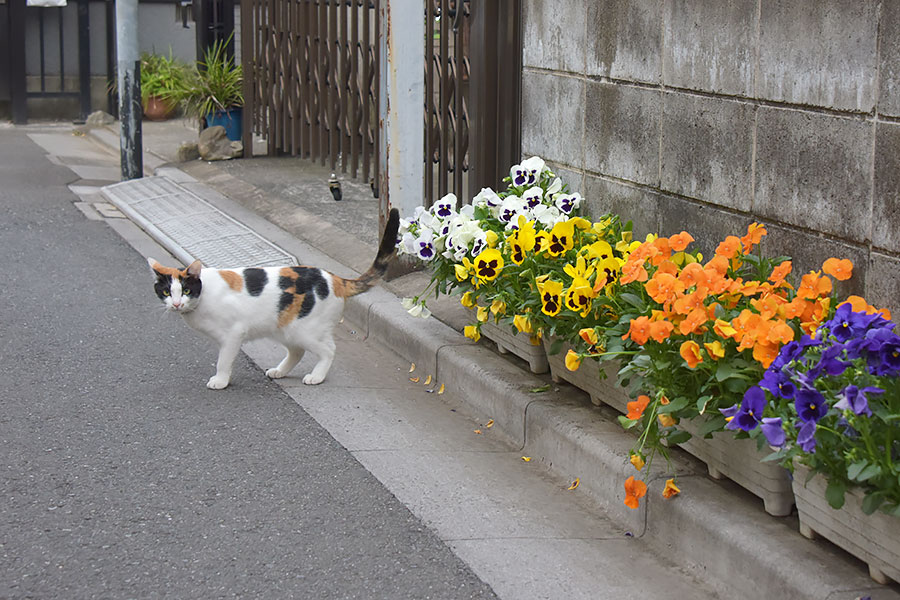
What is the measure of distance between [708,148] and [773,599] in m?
2.05

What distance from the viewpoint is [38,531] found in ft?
13.3

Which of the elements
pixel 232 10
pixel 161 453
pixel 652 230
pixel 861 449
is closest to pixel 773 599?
pixel 861 449

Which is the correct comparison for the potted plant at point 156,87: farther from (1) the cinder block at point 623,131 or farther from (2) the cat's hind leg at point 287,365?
(1) the cinder block at point 623,131

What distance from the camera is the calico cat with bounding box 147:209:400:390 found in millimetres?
5578

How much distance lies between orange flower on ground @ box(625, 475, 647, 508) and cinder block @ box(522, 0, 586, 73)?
254cm

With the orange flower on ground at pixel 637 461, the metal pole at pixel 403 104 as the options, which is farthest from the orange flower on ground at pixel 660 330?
the metal pole at pixel 403 104

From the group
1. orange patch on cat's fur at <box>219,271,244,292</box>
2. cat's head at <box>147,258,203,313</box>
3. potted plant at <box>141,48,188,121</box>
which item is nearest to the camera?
cat's head at <box>147,258,203,313</box>

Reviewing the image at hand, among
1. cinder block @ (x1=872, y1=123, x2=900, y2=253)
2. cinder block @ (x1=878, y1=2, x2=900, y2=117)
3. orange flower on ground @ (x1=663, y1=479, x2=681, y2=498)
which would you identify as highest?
cinder block @ (x1=878, y1=2, x2=900, y2=117)

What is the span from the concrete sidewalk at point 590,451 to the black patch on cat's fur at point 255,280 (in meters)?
0.91

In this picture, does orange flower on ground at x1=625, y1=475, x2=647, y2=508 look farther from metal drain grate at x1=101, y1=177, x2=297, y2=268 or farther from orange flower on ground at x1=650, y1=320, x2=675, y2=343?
metal drain grate at x1=101, y1=177, x2=297, y2=268

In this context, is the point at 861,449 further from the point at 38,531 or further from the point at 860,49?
the point at 38,531

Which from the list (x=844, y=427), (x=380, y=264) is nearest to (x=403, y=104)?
(x=380, y=264)

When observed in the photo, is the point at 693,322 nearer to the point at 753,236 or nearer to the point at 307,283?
the point at 753,236

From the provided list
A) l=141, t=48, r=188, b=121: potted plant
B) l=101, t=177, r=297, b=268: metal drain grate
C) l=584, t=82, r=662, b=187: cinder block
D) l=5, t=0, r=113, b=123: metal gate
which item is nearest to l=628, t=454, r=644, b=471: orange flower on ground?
l=584, t=82, r=662, b=187: cinder block
